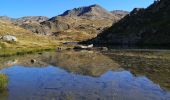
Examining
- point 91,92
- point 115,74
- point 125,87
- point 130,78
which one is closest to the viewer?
point 91,92

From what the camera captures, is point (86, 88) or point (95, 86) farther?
point (95, 86)

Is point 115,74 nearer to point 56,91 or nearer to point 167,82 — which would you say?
point 167,82

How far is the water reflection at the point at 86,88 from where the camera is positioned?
42188 millimetres

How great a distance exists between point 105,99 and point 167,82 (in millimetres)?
15326

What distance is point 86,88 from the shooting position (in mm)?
49219

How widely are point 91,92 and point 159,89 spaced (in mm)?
9296

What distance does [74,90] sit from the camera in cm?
4744

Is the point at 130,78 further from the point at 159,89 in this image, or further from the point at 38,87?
the point at 38,87

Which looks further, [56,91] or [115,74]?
[115,74]

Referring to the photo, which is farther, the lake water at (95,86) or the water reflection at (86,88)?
the lake water at (95,86)

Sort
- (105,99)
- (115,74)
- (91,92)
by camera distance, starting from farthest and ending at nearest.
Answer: (115,74), (91,92), (105,99)

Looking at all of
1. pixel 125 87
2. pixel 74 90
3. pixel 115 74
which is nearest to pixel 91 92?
pixel 74 90

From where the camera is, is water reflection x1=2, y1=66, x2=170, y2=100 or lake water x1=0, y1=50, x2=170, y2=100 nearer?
water reflection x1=2, y1=66, x2=170, y2=100

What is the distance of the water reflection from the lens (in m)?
42.2
